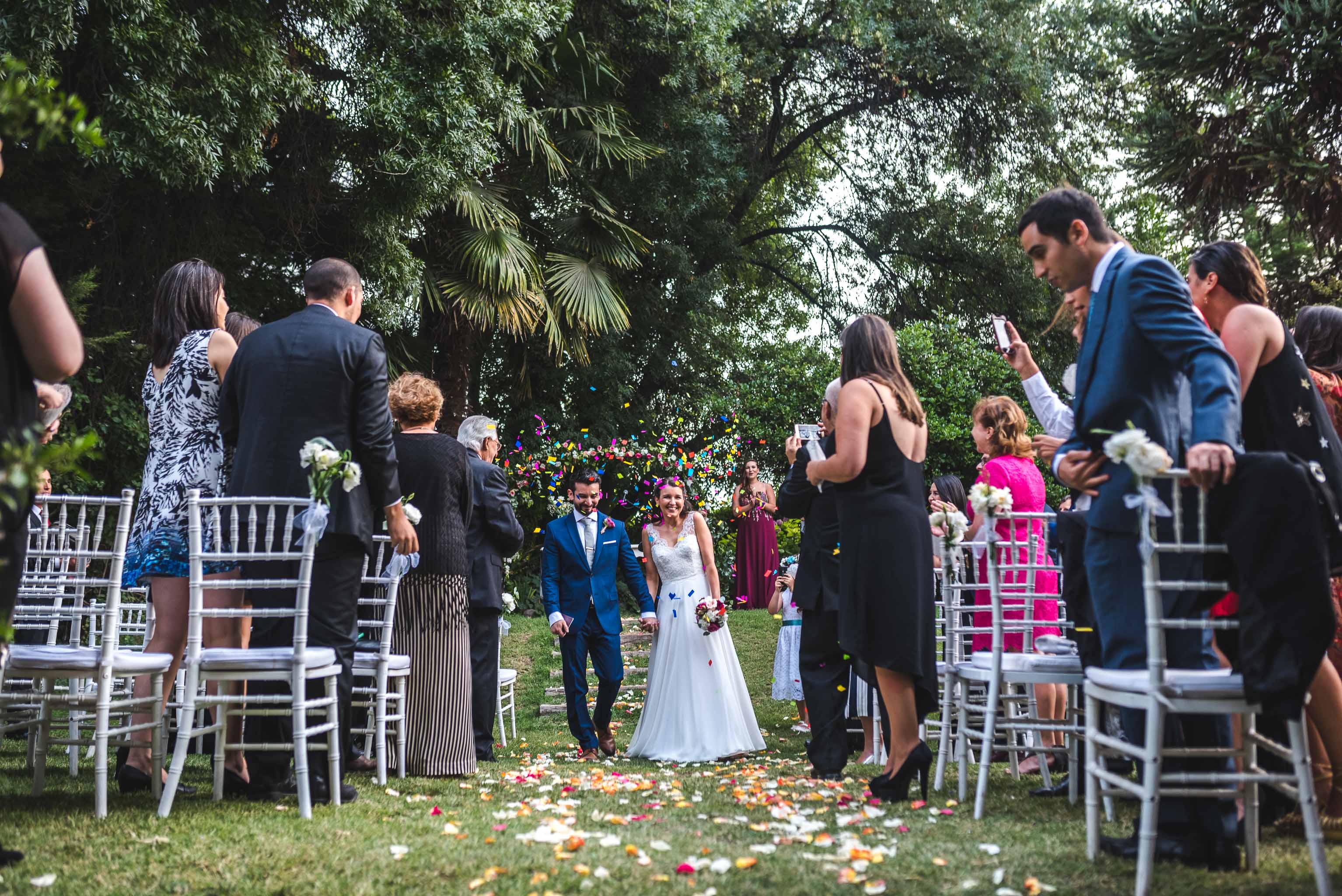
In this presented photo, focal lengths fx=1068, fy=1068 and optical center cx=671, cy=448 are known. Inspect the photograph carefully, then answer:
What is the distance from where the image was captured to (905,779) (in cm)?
418

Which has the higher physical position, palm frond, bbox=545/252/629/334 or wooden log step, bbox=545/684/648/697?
palm frond, bbox=545/252/629/334

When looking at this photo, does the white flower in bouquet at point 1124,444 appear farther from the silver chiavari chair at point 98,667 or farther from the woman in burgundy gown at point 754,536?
the woman in burgundy gown at point 754,536

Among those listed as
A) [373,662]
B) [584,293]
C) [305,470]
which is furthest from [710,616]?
[584,293]

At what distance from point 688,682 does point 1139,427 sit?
14.2 ft

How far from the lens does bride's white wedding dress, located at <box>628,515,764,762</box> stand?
6738mm

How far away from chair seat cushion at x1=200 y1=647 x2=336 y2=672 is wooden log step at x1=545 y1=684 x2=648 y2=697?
589cm

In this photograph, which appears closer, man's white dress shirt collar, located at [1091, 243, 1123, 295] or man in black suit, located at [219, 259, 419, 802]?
man's white dress shirt collar, located at [1091, 243, 1123, 295]

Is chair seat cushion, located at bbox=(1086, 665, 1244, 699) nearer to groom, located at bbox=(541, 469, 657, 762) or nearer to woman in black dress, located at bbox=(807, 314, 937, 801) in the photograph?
woman in black dress, located at bbox=(807, 314, 937, 801)

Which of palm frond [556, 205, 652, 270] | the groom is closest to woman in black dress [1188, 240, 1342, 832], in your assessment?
the groom

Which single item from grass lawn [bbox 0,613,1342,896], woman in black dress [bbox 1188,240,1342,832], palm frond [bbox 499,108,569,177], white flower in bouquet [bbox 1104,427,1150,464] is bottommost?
grass lawn [bbox 0,613,1342,896]

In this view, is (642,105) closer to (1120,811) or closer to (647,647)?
(647,647)

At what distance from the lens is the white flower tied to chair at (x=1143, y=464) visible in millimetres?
2668

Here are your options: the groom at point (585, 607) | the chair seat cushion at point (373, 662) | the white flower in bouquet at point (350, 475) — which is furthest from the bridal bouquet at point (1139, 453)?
the groom at point (585, 607)

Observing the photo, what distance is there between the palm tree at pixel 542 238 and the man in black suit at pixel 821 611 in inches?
243
